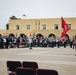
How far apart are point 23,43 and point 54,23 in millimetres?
26357

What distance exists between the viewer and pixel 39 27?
65.8 m

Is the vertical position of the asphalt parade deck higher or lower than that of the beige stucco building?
lower

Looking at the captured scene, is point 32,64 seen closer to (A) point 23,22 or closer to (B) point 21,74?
(B) point 21,74

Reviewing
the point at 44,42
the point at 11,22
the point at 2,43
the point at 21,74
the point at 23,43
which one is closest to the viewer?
the point at 21,74

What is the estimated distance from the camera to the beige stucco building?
60.3 metres

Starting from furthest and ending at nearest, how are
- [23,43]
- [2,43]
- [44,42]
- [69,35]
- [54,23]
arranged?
[54,23]
[69,35]
[44,42]
[23,43]
[2,43]

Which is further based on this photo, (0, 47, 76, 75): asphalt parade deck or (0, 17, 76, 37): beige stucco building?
(0, 17, 76, 37): beige stucco building

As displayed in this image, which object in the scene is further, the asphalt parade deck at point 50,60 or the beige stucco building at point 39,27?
the beige stucco building at point 39,27

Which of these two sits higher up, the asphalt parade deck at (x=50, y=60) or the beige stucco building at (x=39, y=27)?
the beige stucco building at (x=39, y=27)

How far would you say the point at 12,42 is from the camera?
3534 cm

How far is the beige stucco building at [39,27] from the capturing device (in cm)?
Answer: 6032

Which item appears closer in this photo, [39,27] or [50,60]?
[50,60]

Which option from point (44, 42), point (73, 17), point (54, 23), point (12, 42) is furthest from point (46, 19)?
point (12, 42)

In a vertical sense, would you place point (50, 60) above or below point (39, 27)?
below
